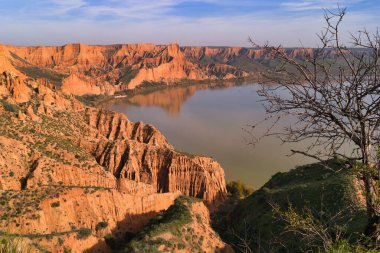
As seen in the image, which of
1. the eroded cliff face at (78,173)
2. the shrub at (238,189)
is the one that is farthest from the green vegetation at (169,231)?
the shrub at (238,189)

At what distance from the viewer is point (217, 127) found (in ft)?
198

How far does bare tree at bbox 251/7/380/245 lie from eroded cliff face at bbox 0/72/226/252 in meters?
9.63

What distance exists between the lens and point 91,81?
106938 millimetres

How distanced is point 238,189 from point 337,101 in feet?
104

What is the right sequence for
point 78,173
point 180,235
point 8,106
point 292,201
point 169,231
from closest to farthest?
point 169,231
point 180,235
point 292,201
point 78,173
point 8,106

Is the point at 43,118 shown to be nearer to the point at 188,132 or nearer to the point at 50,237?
the point at 50,237

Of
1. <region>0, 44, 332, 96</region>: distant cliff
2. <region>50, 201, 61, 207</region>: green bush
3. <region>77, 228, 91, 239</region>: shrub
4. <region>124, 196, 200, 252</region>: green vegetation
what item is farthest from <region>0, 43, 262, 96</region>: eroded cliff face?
<region>77, 228, 91, 239</region>: shrub

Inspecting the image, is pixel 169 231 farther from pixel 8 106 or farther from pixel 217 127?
pixel 217 127

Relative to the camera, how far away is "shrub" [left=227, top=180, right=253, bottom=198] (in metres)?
34.7

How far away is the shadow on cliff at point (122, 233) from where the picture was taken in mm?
17298

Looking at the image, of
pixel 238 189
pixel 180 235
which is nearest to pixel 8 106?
pixel 180 235

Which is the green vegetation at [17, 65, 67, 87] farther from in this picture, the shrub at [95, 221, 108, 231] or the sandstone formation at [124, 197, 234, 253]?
the sandstone formation at [124, 197, 234, 253]

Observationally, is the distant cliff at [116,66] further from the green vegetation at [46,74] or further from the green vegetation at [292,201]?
the green vegetation at [292,201]

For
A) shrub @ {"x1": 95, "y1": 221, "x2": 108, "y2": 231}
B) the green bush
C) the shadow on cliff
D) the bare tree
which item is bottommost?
the shadow on cliff
